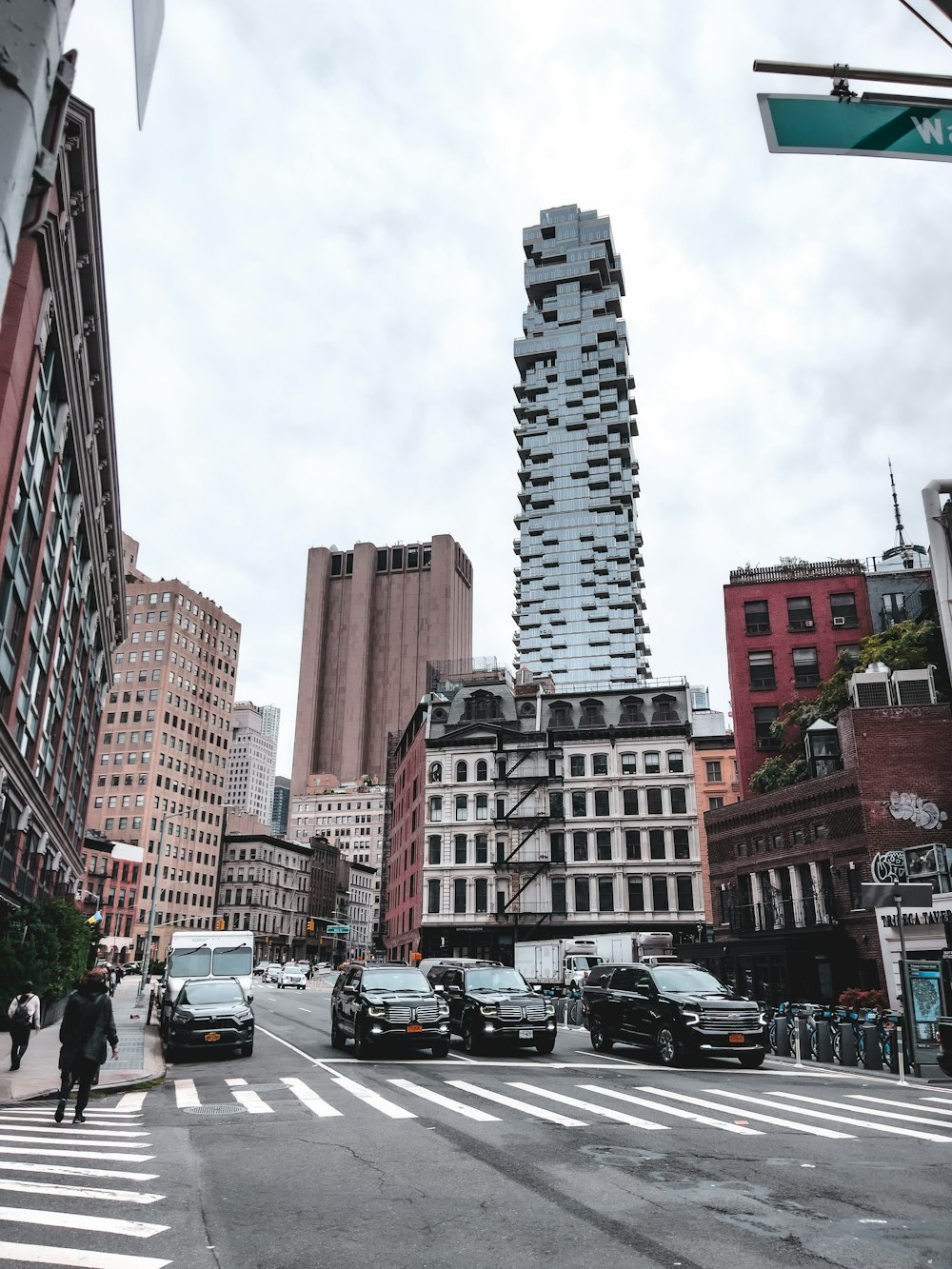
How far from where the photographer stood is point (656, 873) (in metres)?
58.2

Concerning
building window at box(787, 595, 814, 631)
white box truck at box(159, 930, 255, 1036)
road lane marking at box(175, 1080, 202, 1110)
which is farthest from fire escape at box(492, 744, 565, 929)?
Answer: road lane marking at box(175, 1080, 202, 1110)

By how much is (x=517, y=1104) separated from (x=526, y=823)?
155 feet

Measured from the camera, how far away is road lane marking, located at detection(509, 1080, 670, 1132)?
1191cm

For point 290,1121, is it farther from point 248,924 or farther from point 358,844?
point 358,844

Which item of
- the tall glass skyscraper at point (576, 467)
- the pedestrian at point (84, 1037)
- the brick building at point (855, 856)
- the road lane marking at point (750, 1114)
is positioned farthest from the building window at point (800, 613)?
the tall glass skyscraper at point (576, 467)

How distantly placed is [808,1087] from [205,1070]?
1167cm

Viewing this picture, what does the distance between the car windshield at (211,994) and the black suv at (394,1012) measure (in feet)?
8.76

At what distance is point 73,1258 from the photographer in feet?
20.6

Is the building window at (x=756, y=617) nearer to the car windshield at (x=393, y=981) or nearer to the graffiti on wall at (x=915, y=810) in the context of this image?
the graffiti on wall at (x=915, y=810)

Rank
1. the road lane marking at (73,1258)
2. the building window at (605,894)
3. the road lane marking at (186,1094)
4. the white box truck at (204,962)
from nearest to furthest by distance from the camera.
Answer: the road lane marking at (73,1258) → the road lane marking at (186,1094) → the white box truck at (204,962) → the building window at (605,894)

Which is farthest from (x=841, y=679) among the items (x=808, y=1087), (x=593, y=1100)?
(x=593, y=1100)

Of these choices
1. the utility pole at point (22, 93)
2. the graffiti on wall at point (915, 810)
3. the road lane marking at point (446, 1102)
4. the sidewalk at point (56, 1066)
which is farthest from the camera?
the graffiti on wall at point (915, 810)

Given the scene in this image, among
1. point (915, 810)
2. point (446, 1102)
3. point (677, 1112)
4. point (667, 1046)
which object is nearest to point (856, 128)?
point (677, 1112)

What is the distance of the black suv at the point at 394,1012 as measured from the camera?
20.3 m
